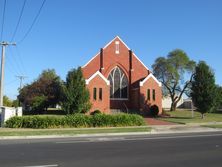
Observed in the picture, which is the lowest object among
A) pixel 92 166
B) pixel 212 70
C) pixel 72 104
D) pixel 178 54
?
pixel 92 166

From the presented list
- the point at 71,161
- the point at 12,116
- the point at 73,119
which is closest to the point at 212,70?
the point at 73,119

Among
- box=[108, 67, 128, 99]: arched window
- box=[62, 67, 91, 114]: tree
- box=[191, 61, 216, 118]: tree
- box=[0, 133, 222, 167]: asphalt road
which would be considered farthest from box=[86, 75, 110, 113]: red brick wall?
box=[0, 133, 222, 167]: asphalt road

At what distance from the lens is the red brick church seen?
46.8m

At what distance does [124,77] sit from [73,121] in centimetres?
2344

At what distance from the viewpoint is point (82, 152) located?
1273cm

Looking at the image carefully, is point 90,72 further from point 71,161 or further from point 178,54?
point 71,161

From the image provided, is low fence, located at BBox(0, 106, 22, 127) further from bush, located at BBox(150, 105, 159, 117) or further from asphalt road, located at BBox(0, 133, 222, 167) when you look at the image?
bush, located at BBox(150, 105, 159, 117)

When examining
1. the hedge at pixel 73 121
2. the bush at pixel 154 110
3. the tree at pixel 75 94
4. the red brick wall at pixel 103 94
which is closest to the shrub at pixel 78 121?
the hedge at pixel 73 121

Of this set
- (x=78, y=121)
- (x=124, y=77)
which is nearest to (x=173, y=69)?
(x=124, y=77)

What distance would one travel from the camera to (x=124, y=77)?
→ 50.6 metres

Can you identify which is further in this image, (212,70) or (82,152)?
(212,70)

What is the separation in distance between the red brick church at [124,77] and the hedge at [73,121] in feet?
54.9

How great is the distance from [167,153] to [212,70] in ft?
104

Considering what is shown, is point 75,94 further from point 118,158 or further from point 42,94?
point 118,158
